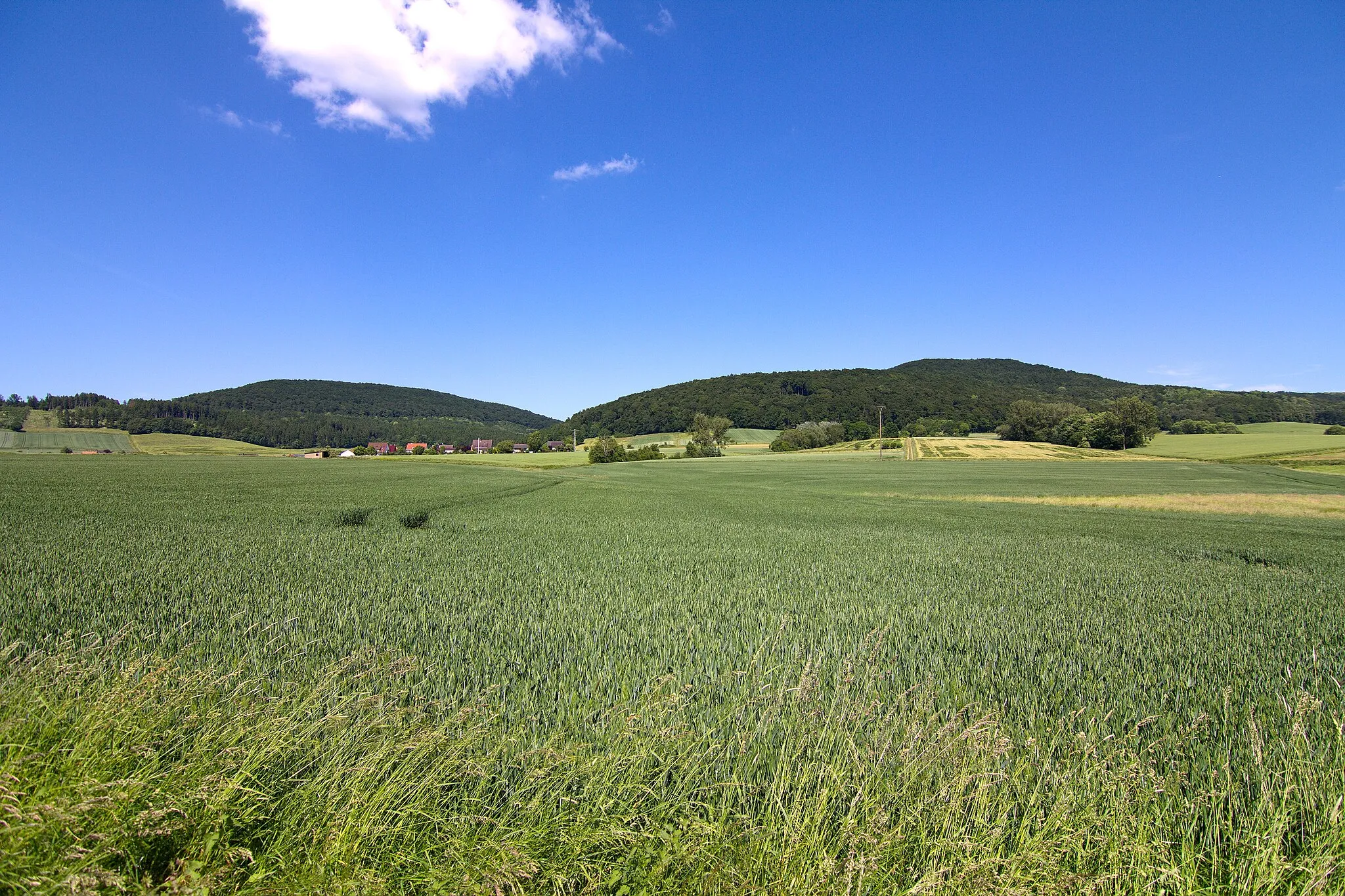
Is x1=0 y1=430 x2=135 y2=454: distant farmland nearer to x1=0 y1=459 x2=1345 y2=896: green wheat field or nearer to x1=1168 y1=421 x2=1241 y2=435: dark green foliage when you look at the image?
x1=0 y1=459 x2=1345 y2=896: green wheat field

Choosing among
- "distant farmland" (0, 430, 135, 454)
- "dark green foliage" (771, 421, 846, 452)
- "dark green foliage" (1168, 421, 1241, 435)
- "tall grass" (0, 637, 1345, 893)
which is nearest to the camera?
"tall grass" (0, 637, 1345, 893)

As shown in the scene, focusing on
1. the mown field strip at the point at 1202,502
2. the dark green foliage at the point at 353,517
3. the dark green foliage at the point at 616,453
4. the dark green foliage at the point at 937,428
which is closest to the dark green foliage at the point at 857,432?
the dark green foliage at the point at 937,428

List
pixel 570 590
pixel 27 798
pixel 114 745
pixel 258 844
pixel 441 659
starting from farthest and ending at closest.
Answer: pixel 570 590, pixel 441 659, pixel 114 745, pixel 258 844, pixel 27 798

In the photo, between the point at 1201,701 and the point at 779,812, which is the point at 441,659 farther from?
the point at 1201,701

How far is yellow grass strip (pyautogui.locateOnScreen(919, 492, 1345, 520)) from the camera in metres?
27.5

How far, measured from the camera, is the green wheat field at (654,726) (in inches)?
106

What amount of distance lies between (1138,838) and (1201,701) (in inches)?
121

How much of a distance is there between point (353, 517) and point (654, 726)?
57.4ft

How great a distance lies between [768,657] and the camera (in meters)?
5.88

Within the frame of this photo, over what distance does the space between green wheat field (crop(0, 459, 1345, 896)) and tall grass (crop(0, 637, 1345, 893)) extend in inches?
1.0

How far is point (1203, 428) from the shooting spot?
366 feet

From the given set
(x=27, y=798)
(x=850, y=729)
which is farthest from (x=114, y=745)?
(x=850, y=729)

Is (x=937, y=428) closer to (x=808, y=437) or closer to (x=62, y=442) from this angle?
(x=808, y=437)

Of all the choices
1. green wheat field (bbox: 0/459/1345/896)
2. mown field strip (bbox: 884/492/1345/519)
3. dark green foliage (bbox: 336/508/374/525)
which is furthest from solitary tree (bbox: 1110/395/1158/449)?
dark green foliage (bbox: 336/508/374/525)
